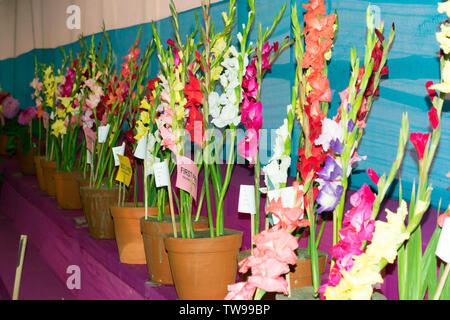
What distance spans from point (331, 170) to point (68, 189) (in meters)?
2.23

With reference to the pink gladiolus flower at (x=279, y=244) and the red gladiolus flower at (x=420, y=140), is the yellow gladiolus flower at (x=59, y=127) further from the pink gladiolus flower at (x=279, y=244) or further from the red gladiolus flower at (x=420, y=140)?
the red gladiolus flower at (x=420, y=140)

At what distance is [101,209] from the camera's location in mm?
2316

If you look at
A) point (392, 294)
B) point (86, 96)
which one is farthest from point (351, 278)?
point (86, 96)

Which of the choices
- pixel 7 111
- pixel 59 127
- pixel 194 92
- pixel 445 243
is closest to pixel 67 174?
pixel 59 127

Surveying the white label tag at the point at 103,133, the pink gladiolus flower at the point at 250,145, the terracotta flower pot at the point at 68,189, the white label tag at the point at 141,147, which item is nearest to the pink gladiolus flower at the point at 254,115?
the pink gladiolus flower at the point at 250,145


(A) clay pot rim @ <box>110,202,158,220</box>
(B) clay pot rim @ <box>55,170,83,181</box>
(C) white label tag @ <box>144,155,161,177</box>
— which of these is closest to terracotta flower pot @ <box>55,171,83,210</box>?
(B) clay pot rim @ <box>55,170,83,181</box>

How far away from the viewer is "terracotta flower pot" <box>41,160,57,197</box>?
3381 millimetres

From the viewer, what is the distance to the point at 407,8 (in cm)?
123

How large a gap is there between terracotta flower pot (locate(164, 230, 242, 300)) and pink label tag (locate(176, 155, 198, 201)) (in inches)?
4.8

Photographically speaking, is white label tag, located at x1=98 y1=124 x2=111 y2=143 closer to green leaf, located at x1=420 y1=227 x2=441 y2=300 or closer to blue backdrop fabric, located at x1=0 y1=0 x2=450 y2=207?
blue backdrop fabric, located at x1=0 y1=0 x2=450 y2=207

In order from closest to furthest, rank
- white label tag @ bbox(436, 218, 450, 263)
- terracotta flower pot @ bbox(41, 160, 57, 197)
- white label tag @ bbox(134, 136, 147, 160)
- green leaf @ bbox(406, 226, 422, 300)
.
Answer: white label tag @ bbox(436, 218, 450, 263), green leaf @ bbox(406, 226, 422, 300), white label tag @ bbox(134, 136, 147, 160), terracotta flower pot @ bbox(41, 160, 57, 197)

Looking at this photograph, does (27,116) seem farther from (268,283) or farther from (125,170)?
(268,283)

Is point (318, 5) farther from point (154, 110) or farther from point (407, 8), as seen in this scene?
point (154, 110)
